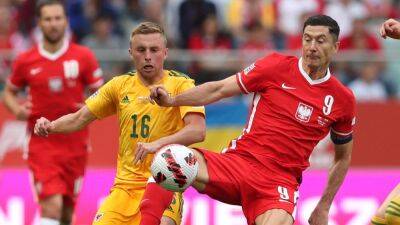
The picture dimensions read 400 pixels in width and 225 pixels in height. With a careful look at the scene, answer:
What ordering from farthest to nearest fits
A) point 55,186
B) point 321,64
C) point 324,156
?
point 324,156, point 55,186, point 321,64

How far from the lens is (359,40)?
1684 cm

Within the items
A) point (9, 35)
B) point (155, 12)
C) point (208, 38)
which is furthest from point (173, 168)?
point (155, 12)

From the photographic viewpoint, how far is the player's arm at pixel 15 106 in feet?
40.9

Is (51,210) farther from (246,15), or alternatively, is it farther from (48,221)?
(246,15)

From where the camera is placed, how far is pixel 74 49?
41.7 ft

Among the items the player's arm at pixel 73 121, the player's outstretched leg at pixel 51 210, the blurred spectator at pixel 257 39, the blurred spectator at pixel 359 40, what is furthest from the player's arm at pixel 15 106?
the blurred spectator at pixel 359 40

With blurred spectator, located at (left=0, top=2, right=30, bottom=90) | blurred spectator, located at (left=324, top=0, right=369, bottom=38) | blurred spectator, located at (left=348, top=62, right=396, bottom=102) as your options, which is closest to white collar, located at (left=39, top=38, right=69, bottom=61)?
blurred spectator, located at (left=0, top=2, right=30, bottom=90)

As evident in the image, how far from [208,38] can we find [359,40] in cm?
216

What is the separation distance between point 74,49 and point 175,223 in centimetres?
374

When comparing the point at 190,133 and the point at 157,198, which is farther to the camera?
the point at 190,133

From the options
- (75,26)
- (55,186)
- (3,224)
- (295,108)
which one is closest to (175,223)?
(295,108)

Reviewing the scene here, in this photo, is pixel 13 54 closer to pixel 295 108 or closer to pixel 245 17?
pixel 245 17

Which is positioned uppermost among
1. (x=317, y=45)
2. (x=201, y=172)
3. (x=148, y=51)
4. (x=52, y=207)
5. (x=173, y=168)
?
(x=317, y=45)

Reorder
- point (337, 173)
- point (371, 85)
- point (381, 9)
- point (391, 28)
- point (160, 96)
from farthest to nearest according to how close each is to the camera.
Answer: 1. point (381, 9)
2. point (371, 85)
3. point (337, 173)
4. point (160, 96)
5. point (391, 28)
